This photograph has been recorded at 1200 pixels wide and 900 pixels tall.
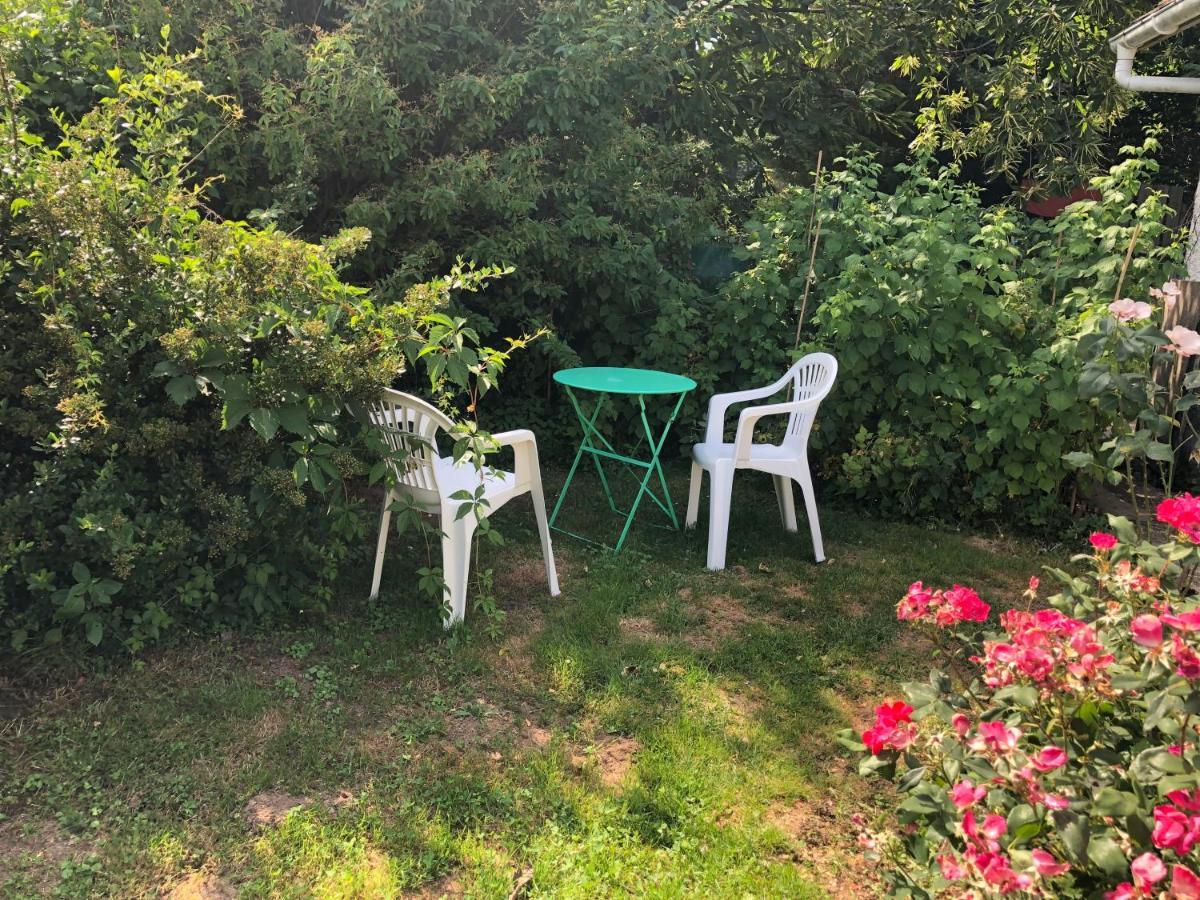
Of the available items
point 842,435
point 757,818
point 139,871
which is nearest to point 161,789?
point 139,871

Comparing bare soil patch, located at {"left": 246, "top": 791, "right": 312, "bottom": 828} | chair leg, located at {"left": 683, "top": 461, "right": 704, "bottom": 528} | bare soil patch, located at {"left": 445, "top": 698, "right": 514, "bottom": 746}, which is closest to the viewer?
bare soil patch, located at {"left": 246, "top": 791, "right": 312, "bottom": 828}

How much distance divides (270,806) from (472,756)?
54cm

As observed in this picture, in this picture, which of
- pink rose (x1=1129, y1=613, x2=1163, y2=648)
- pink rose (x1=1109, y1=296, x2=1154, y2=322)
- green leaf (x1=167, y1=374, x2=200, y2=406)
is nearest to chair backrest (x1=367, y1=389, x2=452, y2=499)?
green leaf (x1=167, y1=374, x2=200, y2=406)

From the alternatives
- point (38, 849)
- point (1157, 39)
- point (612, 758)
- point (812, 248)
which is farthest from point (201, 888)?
point (1157, 39)

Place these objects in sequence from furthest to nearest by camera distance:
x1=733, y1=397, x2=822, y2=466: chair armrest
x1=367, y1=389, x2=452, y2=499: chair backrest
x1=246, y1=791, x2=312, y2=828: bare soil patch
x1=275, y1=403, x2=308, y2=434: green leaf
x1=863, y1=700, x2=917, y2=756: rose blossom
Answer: x1=733, y1=397, x2=822, y2=466: chair armrest → x1=367, y1=389, x2=452, y2=499: chair backrest → x1=275, y1=403, x2=308, y2=434: green leaf → x1=246, y1=791, x2=312, y2=828: bare soil patch → x1=863, y1=700, x2=917, y2=756: rose blossom

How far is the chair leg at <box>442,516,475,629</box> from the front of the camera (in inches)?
119

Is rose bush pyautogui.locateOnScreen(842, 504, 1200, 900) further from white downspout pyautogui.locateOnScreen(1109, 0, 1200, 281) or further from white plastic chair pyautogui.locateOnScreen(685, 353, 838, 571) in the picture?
white downspout pyautogui.locateOnScreen(1109, 0, 1200, 281)

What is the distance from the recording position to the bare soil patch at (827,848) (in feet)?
6.63

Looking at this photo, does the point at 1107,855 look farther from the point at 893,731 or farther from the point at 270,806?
the point at 270,806

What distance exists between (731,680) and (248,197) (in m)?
3.41

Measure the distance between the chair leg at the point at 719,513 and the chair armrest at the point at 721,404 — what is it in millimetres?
385

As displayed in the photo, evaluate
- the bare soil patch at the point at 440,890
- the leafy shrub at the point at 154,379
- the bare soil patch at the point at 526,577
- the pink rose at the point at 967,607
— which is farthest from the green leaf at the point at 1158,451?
the bare soil patch at the point at 526,577

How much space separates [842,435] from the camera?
192 inches

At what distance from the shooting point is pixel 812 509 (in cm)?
398
